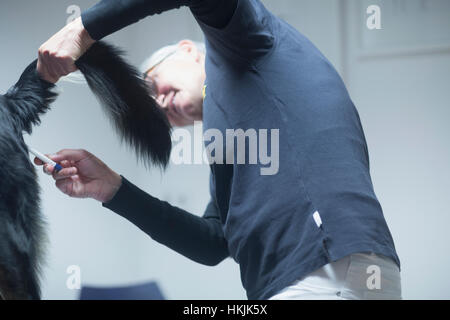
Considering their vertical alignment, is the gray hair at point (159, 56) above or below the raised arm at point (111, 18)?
below

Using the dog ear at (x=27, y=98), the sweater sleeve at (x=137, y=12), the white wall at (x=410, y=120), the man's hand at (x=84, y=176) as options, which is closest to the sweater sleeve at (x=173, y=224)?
the man's hand at (x=84, y=176)

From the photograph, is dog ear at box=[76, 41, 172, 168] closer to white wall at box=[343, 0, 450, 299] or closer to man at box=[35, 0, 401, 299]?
man at box=[35, 0, 401, 299]

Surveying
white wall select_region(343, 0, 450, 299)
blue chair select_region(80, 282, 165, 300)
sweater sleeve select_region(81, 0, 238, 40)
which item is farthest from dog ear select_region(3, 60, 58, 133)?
white wall select_region(343, 0, 450, 299)

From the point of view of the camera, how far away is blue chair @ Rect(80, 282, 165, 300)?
962 mm

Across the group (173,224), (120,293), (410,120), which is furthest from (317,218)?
(410,120)

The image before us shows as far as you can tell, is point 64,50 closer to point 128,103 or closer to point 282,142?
point 128,103

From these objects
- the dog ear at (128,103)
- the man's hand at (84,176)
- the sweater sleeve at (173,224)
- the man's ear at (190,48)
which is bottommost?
the sweater sleeve at (173,224)

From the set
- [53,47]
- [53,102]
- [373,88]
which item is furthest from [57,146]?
[373,88]

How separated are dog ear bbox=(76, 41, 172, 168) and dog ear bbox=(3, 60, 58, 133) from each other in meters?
0.06

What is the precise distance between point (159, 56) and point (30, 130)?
27 cm

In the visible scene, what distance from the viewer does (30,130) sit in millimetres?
738

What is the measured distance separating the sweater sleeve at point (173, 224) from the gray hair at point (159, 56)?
0.67 feet

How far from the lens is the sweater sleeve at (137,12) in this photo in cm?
61

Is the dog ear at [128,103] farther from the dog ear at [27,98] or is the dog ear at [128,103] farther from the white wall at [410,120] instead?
the white wall at [410,120]
